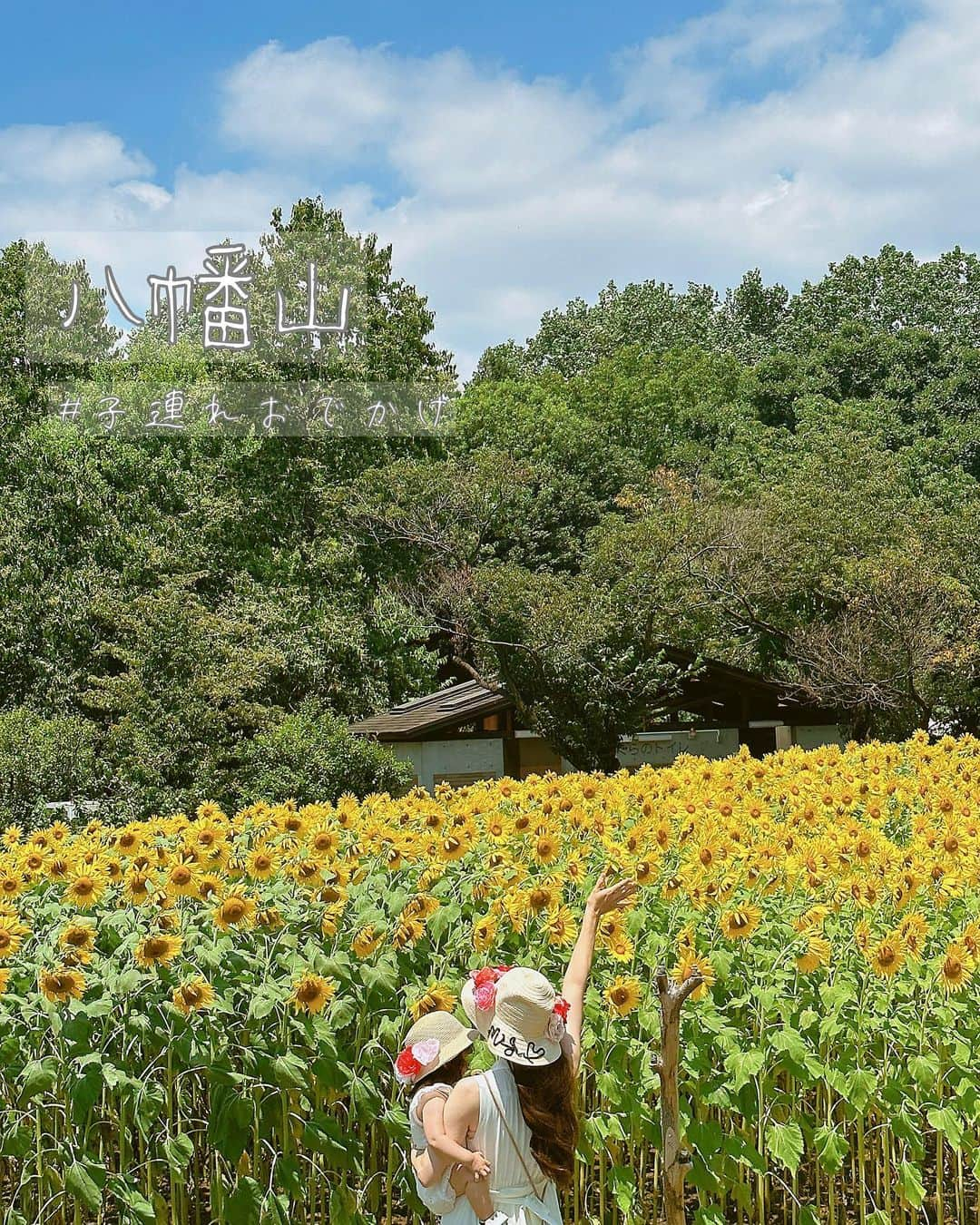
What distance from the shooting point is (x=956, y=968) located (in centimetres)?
339

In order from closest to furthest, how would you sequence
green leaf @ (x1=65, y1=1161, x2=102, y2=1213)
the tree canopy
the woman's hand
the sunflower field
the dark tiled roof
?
the woman's hand < green leaf @ (x1=65, y1=1161, x2=102, y2=1213) < the sunflower field < the tree canopy < the dark tiled roof

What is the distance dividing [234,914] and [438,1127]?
3.58 ft

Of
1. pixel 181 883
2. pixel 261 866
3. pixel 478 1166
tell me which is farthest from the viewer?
pixel 261 866

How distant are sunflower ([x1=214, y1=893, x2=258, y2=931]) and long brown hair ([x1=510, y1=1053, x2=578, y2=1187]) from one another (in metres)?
1.09

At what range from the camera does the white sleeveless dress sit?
2588 millimetres

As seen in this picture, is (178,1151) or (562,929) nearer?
(178,1151)

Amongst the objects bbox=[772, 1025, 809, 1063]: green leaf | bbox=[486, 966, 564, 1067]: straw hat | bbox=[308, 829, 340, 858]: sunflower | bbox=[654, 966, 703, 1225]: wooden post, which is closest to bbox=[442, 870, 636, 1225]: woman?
bbox=[486, 966, 564, 1067]: straw hat

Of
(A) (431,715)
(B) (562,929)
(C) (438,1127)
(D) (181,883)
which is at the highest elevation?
(D) (181,883)

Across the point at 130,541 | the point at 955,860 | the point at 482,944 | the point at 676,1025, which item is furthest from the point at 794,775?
the point at 130,541

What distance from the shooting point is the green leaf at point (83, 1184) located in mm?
3154

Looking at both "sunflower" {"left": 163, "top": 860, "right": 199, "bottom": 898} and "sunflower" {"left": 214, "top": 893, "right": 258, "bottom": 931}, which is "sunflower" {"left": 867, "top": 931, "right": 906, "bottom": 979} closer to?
"sunflower" {"left": 214, "top": 893, "right": 258, "bottom": 931}

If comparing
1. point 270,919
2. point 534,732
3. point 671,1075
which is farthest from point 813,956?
point 534,732

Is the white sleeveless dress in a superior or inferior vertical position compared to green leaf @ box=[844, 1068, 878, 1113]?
superior

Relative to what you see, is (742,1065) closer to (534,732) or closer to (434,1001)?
(434,1001)
